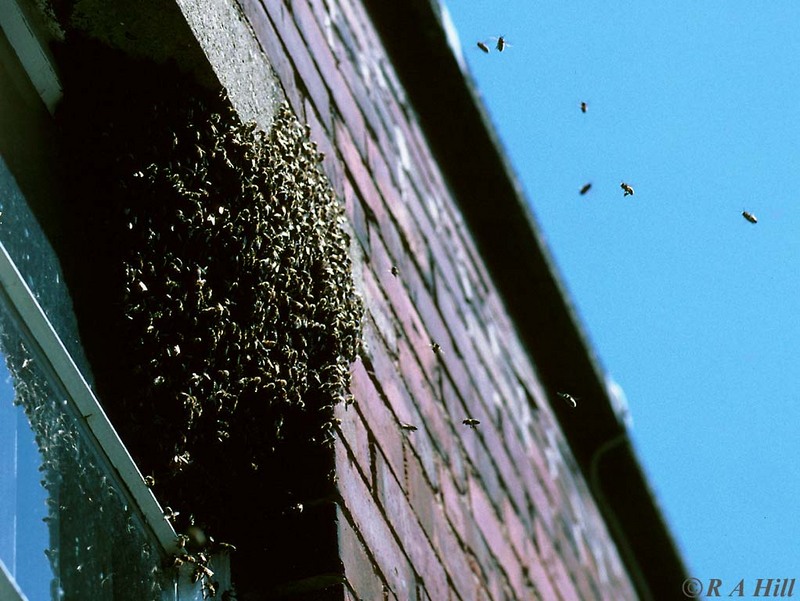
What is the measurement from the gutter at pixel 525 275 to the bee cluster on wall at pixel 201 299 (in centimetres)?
210

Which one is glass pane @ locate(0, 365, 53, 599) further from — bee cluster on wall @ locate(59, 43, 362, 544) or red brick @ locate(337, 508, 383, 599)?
red brick @ locate(337, 508, 383, 599)

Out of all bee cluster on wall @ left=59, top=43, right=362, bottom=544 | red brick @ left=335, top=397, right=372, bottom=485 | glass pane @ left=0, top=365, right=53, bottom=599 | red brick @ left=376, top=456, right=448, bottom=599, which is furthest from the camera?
red brick @ left=376, top=456, right=448, bottom=599

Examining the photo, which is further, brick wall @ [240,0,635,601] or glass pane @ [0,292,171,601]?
brick wall @ [240,0,635,601]

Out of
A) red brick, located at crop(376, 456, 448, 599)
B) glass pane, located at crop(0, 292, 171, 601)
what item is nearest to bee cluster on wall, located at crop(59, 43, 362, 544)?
glass pane, located at crop(0, 292, 171, 601)

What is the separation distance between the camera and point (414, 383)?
2838mm

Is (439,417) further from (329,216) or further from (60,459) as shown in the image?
(60,459)

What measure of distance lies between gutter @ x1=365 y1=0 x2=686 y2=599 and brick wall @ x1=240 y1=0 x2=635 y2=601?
196 millimetres

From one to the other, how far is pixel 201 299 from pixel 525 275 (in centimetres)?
325

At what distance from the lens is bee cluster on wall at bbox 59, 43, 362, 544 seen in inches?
73.3

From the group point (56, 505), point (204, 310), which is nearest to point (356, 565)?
point (204, 310)

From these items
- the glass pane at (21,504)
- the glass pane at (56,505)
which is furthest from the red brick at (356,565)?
the glass pane at (21,504)

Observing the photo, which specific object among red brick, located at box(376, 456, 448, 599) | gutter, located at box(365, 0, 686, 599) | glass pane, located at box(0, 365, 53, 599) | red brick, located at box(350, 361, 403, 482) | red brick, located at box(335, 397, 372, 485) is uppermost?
gutter, located at box(365, 0, 686, 599)

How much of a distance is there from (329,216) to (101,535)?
0.88 m

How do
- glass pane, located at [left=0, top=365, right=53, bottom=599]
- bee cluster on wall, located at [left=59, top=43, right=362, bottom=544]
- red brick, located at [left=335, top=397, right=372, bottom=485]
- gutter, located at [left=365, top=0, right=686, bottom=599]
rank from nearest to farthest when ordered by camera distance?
glass pane, located at [left=0, top=365, right=53, bottom=599]
bee cluster on wall, located at [left=59, top=43, right=362, bottom=544]
red brick, located at [left=335, top=397, right=372, bottom=485]
gutter, located at [left=365, top=0, right=686, bottom=599]
